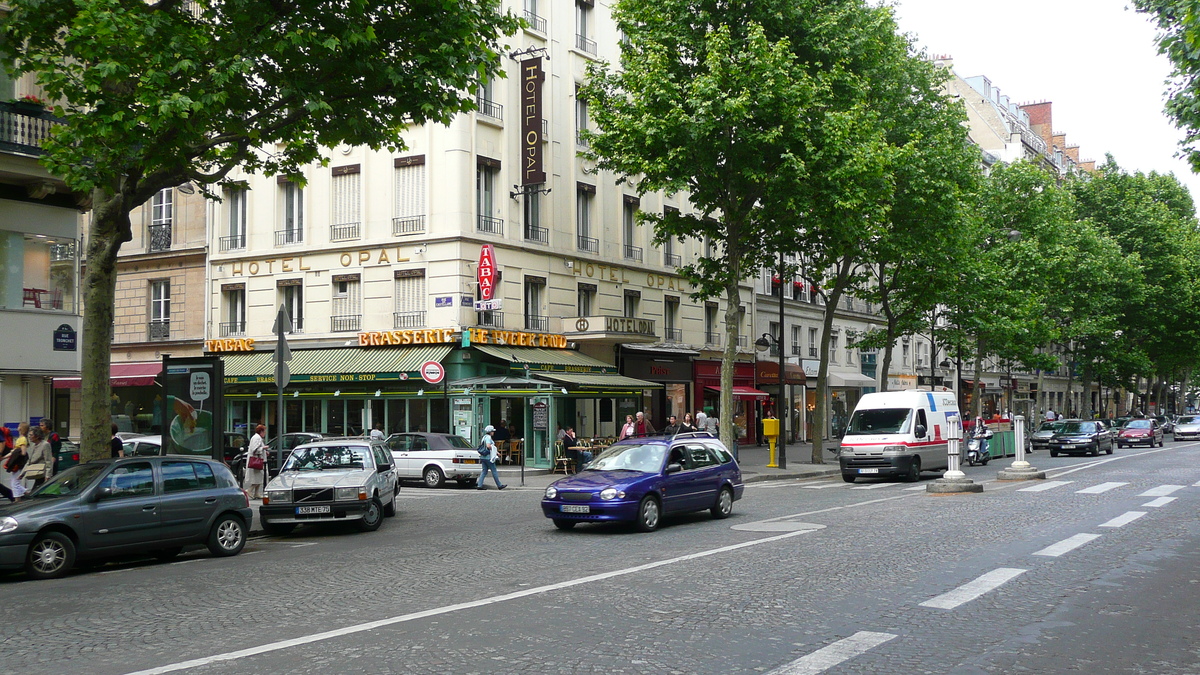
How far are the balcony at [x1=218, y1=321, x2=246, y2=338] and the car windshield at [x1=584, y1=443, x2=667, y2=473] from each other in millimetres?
24465

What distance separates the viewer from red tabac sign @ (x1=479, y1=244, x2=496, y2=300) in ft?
105

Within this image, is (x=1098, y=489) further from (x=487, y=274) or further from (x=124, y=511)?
(x=124, y=511)

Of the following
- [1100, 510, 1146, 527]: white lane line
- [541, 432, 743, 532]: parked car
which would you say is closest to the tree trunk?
[541, 432, 743, 532]: parked car

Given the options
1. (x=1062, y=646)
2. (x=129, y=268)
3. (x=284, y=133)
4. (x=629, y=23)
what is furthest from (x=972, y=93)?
(x=1062, y=646)

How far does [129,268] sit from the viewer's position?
4019 centimetres

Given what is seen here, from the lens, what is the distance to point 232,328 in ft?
125

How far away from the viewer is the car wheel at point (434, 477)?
2703 centimetres

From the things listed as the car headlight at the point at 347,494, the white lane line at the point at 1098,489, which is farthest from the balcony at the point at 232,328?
the white lane line at the point at 1098,489

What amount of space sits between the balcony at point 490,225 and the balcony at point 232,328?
10338 millimetres

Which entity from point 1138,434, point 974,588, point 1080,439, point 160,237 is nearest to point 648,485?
point 974,588

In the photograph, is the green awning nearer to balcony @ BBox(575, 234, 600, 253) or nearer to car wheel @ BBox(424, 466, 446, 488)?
car wheel @ BBox(424, 466, 446, 488)

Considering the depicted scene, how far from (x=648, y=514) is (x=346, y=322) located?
21770 millimetres

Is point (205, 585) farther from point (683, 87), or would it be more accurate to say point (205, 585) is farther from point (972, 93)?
point (972, 93)

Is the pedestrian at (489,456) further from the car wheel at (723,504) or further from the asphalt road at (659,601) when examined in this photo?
the car wheel at (723,504)
